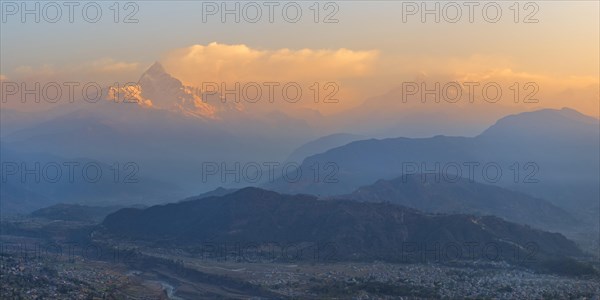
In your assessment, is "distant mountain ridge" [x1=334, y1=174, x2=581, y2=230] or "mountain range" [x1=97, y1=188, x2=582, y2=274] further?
"distant mountain ridge" [x1=334, y1=174, x2=581, y2=230]

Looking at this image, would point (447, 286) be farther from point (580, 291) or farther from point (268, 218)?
point (268, 218)

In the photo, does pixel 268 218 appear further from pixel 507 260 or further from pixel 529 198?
pixel 529 198

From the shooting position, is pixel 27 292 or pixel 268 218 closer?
pixel 27 292

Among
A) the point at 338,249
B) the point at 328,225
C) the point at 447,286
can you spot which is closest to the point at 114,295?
the point at 447,286

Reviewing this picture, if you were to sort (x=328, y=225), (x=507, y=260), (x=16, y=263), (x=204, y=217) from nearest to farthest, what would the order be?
(x=16, y=263), (x=507, y=260), (x=328, y=225), (x=204, y=217)

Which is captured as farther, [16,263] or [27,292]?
[16,263]

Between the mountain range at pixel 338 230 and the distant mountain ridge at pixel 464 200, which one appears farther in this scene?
the distant mountain ridge at pixel 464 200

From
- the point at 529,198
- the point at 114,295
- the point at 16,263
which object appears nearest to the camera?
the point at 114,295

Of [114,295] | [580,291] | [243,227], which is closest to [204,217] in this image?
[243,227]

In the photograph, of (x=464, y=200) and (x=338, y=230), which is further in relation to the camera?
(x=464, y=200)

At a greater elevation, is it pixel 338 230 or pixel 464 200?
pixel 464 200
